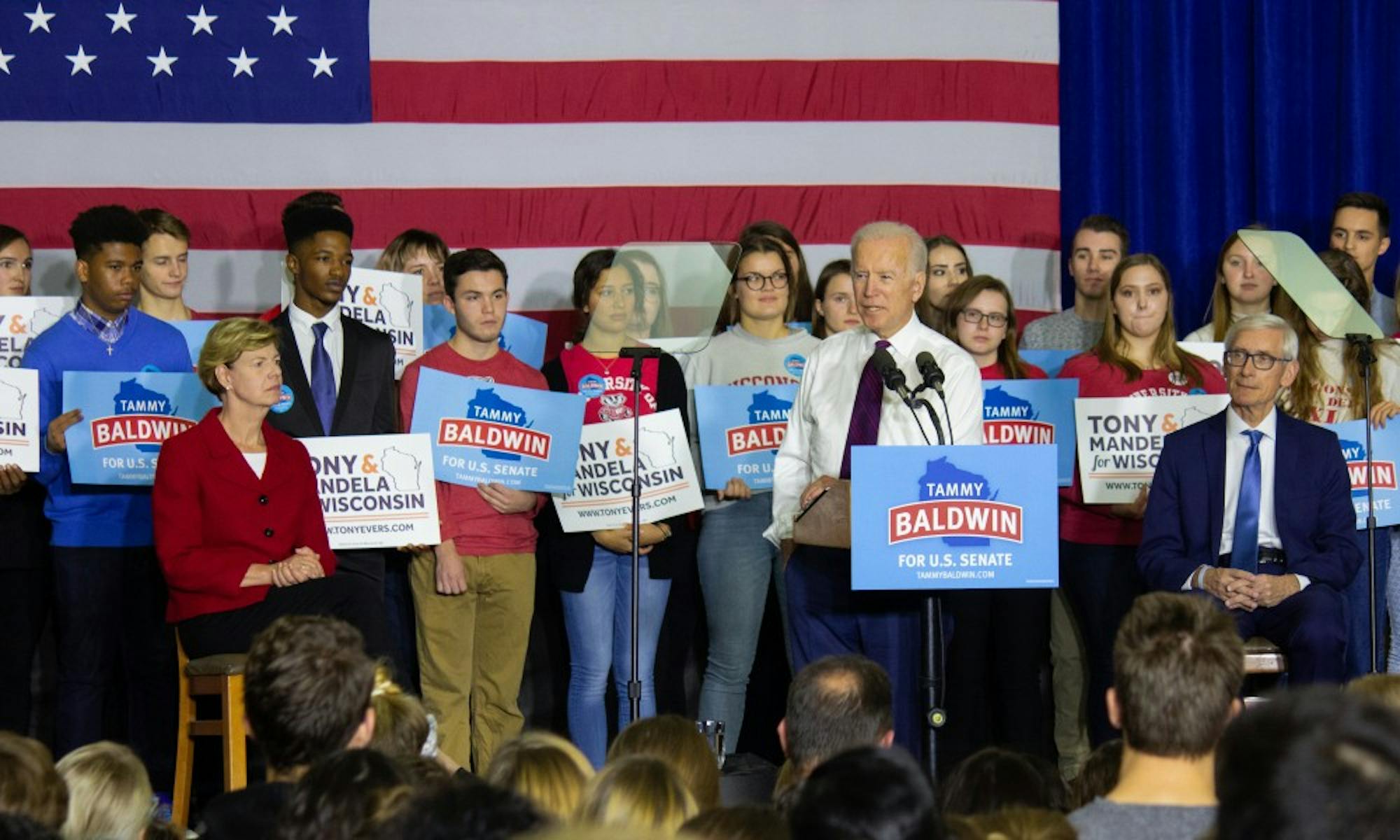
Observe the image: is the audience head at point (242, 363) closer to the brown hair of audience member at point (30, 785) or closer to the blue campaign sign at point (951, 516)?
the blue campaign sign at point (951, 516)

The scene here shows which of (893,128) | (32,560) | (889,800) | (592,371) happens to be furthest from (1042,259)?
(889,800)

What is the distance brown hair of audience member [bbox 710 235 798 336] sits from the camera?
20.7ft

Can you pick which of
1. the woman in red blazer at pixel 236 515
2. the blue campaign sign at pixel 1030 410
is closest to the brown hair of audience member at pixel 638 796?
the woman in red blazer at pixel 236 515

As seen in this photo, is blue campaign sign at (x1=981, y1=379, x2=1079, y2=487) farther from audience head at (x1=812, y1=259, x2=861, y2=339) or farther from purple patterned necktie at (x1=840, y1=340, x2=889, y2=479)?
purple patterned necktie at (x1=840, y1=340, x2=889, y2=479)

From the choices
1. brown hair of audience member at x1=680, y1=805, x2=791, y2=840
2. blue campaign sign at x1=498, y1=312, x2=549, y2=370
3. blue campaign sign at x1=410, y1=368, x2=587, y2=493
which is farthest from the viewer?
blue campaign sign at x1=498, y1=312, x2=549, y2=370

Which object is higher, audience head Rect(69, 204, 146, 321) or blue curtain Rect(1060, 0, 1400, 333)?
blue curtain Rect(1060, 0, 1400, 333)

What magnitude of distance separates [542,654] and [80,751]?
4.14 meters

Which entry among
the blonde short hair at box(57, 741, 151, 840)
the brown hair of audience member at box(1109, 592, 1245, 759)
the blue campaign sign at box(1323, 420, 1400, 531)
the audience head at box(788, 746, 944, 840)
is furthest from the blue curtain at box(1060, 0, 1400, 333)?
the audience head at box(788, 746, 944, 840)

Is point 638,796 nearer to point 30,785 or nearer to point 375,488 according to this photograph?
point 30,785

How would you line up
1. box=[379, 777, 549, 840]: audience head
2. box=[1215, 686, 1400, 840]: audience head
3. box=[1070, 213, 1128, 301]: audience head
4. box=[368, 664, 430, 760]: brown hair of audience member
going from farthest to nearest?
box=[1070, 213, 1128, 301]: audience head < box=[368, 664, 430, 760]: brown hair of audience member < box=[379, 777, 549, 840]: audience head < box=[1215, 686, 1400, 840]: audience head

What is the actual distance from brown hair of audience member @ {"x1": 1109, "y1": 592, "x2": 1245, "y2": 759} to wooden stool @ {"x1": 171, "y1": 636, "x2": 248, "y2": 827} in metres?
2.92

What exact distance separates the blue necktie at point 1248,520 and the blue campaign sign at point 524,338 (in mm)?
2725

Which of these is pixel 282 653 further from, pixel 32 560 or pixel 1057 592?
pixel 1057 592

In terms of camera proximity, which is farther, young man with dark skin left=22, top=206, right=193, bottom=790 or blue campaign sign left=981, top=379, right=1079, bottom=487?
blue campaign sign left=981, top=379, right=1079, bottom=487
